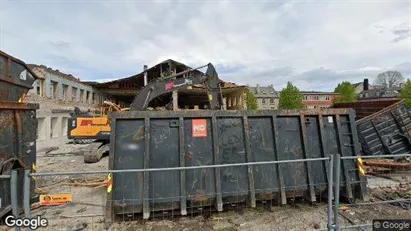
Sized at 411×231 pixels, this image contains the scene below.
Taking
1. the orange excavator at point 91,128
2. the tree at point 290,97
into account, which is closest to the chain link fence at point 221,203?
the orange excavator at point 91,128

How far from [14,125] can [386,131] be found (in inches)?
467

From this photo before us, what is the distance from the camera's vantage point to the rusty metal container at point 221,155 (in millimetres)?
4949

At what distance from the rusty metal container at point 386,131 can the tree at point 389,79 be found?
93.4 metres

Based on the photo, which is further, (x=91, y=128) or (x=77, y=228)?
(x=91, y=128)

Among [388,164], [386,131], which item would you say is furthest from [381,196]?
[386,131]

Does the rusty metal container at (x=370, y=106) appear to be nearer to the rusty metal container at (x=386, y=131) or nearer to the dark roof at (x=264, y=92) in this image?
the rusty metal container at (x=386, y=131)

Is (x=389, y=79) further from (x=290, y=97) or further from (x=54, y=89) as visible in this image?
(x=54, y=89)

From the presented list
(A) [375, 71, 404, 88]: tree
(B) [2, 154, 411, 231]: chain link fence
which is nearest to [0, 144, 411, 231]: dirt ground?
(B) [2, 154, 411, 231]: chain link fence

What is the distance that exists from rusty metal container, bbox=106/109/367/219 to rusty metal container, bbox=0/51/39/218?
1.97 meters

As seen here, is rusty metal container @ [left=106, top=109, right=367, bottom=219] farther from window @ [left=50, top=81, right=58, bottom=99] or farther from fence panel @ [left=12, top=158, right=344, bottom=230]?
window @ [left=50, top=81, right=58, bottom=99]

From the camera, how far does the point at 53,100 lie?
24.0 m

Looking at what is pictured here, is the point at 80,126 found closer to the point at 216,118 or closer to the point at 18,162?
the point at 18,162

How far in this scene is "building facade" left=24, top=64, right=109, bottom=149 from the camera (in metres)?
21.3

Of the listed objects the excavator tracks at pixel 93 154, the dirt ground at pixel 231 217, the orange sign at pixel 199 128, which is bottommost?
the dirt ground at pixel 231 217
